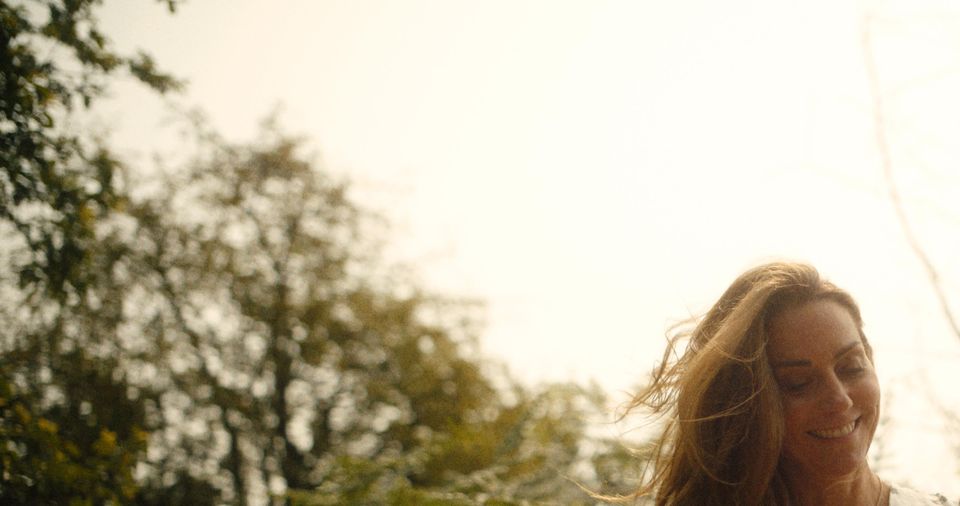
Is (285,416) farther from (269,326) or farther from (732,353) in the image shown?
(732,353)

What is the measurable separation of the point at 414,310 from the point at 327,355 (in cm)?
187

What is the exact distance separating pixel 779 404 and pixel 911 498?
559mm

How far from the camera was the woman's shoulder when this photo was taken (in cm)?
255

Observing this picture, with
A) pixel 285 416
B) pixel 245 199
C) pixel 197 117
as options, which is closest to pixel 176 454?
pixel 285 416

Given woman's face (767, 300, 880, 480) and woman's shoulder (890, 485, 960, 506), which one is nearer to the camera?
woman's face (767, 300, 880, 480)

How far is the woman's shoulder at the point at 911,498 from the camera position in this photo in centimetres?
255

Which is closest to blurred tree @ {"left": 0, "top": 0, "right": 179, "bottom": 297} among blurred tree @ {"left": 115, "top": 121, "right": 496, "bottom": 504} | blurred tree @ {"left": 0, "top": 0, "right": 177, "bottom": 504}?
blurred tree @ {"left": 0, "top": 0, "right": 177, "bottom": 504}

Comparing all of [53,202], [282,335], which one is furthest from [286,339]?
[53,202]

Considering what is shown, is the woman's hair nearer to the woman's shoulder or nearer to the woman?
the woman

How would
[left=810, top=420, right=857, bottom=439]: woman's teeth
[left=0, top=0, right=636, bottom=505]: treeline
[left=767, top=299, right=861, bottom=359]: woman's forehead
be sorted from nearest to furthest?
[left=810, top=420, right=857, bottom=439]: woman's teeth < [left=767, top=299, right=861, bottom=359]: woman's forehead < [left=0, top=0, right=636, bottom=505]: treeline

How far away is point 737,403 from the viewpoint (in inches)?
102

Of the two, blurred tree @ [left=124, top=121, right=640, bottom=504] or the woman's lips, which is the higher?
blurred tree @ [left=124, top=121, right=640, bottom=504]

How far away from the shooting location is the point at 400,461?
4910mm

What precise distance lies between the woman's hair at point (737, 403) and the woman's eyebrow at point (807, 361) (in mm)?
37
